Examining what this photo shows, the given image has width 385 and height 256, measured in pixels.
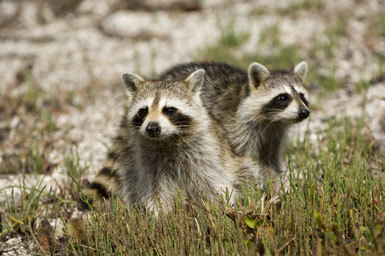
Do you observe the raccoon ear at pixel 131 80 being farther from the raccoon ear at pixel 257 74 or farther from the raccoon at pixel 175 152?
the raccoon ear at pixel 257 74

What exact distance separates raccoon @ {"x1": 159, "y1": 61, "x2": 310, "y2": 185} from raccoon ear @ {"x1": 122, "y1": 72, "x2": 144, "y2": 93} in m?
0.95

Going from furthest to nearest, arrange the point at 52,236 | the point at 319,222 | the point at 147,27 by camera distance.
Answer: the point at 147,27
the point at 52,236
the point at 319,222

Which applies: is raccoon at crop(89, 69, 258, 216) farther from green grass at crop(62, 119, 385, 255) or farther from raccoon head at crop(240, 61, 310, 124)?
raccoon head at crop(240, 61, 310, 124)

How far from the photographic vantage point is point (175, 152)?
416 cm

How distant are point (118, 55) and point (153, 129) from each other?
5.68m

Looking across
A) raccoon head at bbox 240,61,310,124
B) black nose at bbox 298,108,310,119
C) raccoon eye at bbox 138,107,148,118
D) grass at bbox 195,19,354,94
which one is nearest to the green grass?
black nose at bbox 298,108,310,119

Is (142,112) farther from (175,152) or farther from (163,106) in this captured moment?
(175,152)

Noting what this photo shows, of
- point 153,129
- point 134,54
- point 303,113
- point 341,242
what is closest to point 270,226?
point 341,242

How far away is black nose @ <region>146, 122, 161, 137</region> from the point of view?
12.4ft

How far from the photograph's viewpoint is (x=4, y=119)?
6.84 meters

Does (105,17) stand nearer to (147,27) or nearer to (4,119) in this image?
(147,27)

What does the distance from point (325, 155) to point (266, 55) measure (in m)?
4.74

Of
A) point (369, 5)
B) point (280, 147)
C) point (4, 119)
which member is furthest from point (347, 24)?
point (4, 119)

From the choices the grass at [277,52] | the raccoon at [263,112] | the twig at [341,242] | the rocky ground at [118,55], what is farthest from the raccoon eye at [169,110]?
the grass at [277,52]
